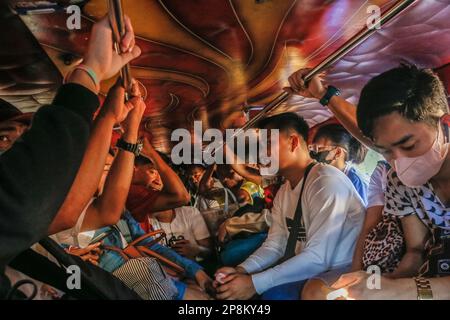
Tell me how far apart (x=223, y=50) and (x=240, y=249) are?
1079mm

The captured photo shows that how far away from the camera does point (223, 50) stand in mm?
2428

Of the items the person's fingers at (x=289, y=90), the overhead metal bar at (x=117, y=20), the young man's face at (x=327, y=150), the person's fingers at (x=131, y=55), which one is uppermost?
the overhead metal bar at (x=117, y=20)

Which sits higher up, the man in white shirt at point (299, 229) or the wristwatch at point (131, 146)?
the wristwatch at point (131, 146)

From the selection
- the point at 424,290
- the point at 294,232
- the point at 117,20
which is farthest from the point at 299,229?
the point at 117,20

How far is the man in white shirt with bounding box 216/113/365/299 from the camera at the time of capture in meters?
2.39

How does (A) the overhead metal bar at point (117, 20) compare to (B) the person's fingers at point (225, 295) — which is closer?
(A) the overhead metal bar at point (117, 20)

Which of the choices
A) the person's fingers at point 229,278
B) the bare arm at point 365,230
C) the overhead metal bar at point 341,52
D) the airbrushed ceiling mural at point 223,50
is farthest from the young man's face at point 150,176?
A: the bare arm at point 365,230

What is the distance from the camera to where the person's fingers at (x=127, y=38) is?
89.0 inches

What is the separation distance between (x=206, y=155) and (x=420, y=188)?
1.13m

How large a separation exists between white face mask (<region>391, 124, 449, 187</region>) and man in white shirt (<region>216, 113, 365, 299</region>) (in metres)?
0.26

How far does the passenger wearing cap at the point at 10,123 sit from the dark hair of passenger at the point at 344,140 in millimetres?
1576

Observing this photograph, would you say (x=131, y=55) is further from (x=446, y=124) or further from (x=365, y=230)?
(x=446, y=124)

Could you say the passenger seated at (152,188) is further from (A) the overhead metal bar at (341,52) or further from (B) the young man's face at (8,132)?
(B) the young man's face at (8,132)

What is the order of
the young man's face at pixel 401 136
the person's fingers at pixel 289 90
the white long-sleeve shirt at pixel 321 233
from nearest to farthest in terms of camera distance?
the young man's face at pixel 401 136 → the white long-sleeve shirt at pixel 321 233 → the person's fingers at pixel 289 90
